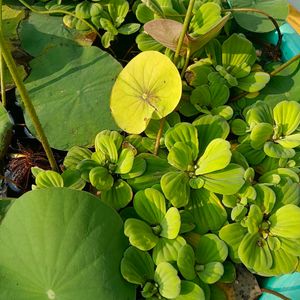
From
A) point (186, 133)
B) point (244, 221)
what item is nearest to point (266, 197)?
point (244, 221)

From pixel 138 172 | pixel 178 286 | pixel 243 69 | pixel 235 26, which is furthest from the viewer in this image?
pixel 235 26

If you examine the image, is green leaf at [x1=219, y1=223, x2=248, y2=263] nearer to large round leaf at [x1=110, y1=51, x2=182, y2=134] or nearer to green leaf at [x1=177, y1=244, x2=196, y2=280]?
green leaf at [x1=177, y1=244, x2=196, y2=280]

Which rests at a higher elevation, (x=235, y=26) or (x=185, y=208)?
(x=235, y=26)

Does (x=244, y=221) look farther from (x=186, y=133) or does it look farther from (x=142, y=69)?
(x=142, y=69)

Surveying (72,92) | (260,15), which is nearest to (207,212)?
(72,92)

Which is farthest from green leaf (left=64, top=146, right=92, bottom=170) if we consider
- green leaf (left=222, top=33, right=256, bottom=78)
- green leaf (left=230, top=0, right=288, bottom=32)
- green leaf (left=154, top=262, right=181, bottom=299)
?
green leaf (left=230, top=0, right=288, bottom=32)

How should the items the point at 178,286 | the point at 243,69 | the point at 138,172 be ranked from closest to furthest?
the point at 178,286
the point at 138,172
the point at 243,69

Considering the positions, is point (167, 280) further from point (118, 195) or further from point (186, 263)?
point (118, 195)
